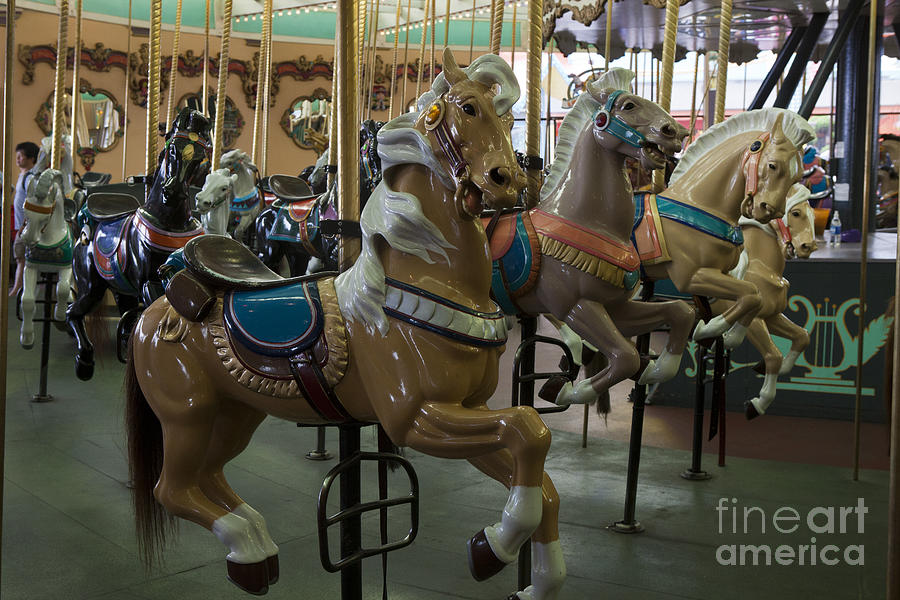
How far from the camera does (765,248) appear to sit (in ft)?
15.5

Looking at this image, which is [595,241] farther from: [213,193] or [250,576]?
[213,193]

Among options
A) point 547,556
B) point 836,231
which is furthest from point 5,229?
point 836,231

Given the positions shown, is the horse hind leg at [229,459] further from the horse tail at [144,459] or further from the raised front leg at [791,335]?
the raised front leg at [791,335]

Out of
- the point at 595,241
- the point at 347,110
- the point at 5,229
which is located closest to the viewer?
the point at 5,229

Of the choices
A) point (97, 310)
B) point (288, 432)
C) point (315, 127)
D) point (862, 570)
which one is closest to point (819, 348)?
point (862, 570)

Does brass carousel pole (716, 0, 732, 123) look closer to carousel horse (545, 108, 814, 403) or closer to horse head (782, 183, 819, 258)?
carousel horse (545, 108, 814, 403)

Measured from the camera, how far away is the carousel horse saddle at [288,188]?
564cm

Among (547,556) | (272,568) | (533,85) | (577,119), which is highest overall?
(533,85)

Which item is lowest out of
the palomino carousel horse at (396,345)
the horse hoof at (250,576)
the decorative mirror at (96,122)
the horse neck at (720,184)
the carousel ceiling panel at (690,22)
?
the horse hoof at (250,576)

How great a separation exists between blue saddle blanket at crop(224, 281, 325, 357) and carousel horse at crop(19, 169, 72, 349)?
12.1 feet

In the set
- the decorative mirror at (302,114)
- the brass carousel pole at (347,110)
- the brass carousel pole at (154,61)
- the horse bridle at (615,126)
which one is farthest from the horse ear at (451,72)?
the decorative mirror at (302,114)

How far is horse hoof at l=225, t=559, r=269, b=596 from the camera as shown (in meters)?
1.92

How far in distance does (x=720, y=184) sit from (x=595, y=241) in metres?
1.04

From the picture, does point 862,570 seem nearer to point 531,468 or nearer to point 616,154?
point 616,154
